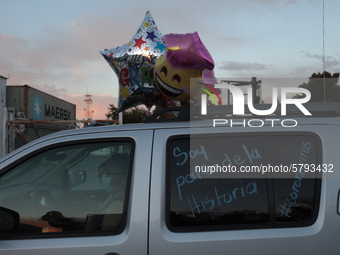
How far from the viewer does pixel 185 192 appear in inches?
80.3

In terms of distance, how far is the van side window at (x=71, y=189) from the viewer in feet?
6.75

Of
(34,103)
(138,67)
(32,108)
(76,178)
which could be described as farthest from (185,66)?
(34,103)

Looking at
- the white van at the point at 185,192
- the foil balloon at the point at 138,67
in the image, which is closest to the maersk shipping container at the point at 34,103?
the foil balloon at the point at 138,67

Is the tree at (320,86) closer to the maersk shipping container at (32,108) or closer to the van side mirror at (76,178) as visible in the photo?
the van side mirror at (76,178)

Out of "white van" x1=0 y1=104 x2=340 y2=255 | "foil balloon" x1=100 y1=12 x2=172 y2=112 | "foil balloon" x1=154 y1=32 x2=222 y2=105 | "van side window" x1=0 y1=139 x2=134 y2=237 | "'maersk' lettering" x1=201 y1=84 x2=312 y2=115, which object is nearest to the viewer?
"white van" x1=0 y1=104 x2=340 y2=255

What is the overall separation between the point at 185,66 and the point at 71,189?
11.6ft

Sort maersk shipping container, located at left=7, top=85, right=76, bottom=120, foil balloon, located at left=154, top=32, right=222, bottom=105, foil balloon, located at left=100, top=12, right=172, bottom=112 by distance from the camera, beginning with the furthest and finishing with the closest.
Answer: maersk shipping container, located at left=7, top=85, right=76, bottom=120 → foil balloon, located at left=100, top=12, right=172, bottom=112 → foil balloon, located at left=154, top=32, right=222, bottom=105

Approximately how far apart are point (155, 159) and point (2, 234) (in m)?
0.94

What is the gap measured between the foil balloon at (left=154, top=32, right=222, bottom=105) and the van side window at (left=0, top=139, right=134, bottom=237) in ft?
10.1

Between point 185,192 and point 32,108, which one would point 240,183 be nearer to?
point 185,192

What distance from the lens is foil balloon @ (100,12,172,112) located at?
25.2ft

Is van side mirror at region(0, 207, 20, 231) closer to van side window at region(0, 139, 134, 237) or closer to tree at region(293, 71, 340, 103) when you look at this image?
van side window at region(0, 139, 134, 237)

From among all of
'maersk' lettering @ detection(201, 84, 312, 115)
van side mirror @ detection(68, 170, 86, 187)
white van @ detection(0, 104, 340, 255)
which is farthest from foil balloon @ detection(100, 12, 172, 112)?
white van @ detection(0, 104, 340, 255)

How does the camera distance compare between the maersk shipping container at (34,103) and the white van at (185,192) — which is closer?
the white van at (185,192)
